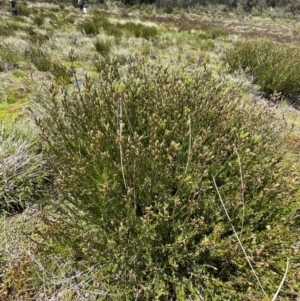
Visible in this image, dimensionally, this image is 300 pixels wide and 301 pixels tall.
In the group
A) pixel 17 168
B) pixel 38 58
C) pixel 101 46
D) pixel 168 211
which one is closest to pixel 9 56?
pixel 38 58

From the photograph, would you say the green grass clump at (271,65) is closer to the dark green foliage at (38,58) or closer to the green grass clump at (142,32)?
the dark green foliage at (38,58)

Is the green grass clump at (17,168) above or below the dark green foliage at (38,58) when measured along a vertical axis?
above

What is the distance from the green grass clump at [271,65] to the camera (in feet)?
15.1

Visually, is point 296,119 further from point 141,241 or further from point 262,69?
point 141,241

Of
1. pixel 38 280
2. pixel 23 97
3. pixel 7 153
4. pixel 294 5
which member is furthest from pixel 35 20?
pixel 294 5

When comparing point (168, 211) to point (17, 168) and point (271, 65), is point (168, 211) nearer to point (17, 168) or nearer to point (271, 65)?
point (17, 168)

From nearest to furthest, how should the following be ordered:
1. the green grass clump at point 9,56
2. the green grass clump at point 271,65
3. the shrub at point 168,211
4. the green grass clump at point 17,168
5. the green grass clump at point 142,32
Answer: the shrub at point 168,211 → the green grass clump at point 17,168 → the green grass clump at point 271,65 → the green grass clump at point 9,56 → the green grass clump at point 142,32

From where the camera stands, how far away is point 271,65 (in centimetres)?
482

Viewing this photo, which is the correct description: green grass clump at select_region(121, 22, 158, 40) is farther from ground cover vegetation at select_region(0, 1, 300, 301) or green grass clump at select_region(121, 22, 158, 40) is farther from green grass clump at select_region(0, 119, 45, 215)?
green grass clump at select_region(0, 119, 45, 215)

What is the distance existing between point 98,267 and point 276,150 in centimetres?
145

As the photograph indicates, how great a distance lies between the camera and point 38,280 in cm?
153

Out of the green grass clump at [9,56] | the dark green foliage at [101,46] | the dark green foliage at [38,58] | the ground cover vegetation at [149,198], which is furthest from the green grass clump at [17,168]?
the dark green foliage at [101,46]

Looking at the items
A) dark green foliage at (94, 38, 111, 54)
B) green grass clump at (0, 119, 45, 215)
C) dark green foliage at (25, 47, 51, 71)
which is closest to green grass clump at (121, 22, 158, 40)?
dark green foliage at (94, 38, 111, 54)

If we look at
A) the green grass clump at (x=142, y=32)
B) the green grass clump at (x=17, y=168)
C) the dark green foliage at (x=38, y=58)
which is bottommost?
the green grass clump at (x=142, y=32)
